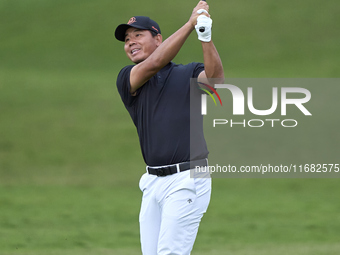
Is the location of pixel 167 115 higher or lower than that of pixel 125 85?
lower

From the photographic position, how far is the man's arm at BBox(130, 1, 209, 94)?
5.76 metres

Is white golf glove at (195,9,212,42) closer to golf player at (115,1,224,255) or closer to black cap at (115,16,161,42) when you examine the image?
golf player at (115,1,224,255)

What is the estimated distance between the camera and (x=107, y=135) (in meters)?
24.8

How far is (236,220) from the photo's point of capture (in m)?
16.8

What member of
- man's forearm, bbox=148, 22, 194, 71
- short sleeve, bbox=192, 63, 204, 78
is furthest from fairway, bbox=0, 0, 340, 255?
man's forearm, bbox=148, 22, 194, 71

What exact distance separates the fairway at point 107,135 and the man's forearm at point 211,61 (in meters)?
6.93

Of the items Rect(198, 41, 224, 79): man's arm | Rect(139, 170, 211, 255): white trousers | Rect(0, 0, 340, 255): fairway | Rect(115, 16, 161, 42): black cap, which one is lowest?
Rect(0, 0, 340, 255): fairway

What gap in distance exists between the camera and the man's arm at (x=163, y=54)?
5758 mm

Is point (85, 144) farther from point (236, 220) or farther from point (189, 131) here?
point (189, 131)

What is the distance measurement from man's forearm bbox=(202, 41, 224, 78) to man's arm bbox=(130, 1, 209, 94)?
0.70 ft

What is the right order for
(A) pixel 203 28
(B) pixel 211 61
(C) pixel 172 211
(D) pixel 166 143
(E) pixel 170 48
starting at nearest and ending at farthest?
(A) pixel 203 28 → (B) pixel 211 61 → (E) pixel 170 48 → (C) pixel 172 211 → (D) pixel 166 143

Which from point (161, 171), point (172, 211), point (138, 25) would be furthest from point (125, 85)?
point (172, 211)

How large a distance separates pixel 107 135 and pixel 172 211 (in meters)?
19.0

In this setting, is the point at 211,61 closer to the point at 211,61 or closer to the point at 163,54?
the point at 211,61
